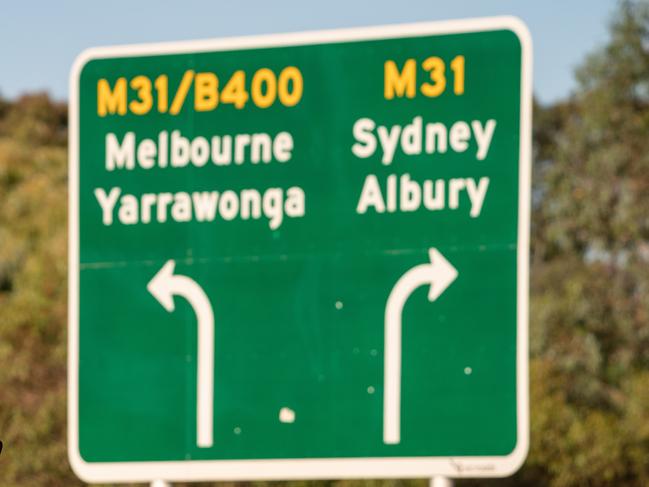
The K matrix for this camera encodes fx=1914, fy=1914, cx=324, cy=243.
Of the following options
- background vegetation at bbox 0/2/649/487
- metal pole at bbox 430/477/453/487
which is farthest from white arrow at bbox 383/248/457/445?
background vegetation at bbox 0/2/649/487

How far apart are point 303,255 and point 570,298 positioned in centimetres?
3717

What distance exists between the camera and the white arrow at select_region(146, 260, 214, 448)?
7.23 metres

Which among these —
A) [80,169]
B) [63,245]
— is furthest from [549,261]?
[80,169]

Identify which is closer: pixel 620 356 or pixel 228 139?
pixel 228 139

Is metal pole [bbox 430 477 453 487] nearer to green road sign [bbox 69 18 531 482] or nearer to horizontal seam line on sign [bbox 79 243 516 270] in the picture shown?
green road sign [bbox 69 18 531 482]

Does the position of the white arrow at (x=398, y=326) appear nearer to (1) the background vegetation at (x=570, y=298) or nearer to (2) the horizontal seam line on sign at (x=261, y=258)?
(2) the horizontal seam line on sign at (x=261, y=258)

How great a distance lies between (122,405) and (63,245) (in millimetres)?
34536

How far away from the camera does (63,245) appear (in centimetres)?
4153

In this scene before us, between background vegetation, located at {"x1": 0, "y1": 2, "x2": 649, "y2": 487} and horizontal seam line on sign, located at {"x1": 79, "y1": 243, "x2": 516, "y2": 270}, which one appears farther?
background vegetation, located at {"x1": 0, "y1": 2, "x2": 649, "y2": 487}

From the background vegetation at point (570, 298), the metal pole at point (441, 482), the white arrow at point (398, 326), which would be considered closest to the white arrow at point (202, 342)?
the white arrow at point (398, 326)

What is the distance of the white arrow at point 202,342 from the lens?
23.7 ft

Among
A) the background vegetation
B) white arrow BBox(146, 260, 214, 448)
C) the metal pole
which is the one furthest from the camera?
the background vegetation

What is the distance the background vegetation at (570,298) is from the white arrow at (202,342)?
2836 centimetres

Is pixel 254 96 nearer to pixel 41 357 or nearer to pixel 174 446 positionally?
pixel 174 446
